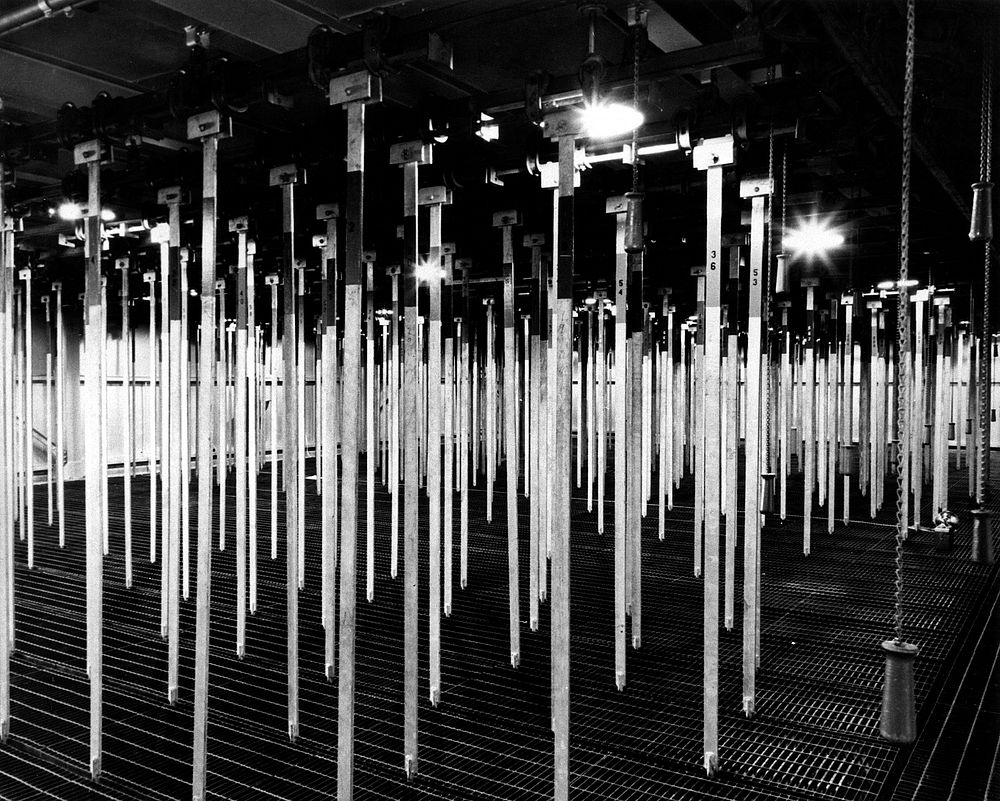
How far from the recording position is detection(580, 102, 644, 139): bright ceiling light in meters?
2.76

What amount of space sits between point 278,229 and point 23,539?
4631 millimetres

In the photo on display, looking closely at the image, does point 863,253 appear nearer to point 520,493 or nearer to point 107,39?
point 520,493

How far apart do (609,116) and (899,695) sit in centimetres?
251

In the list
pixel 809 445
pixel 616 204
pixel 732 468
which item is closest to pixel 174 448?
pixel 616 204

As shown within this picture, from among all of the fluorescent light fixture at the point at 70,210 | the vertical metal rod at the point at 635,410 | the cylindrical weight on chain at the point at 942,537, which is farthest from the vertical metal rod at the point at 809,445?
Answer: the fluorescent light fixture at the point at 70,210

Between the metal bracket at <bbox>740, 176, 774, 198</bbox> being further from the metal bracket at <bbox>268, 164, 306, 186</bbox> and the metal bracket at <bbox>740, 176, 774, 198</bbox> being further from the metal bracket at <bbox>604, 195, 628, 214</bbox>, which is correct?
the metal bracket at <bbox>268, 164, 306, 186</bbox>

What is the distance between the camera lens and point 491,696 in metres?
4.08

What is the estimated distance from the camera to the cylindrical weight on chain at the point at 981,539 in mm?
7031

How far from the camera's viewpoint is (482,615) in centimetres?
559

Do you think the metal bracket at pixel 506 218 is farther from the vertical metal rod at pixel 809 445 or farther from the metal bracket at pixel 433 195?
the vertical metal rod at pixel 809 445

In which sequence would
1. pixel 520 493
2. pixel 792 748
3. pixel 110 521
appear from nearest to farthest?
1. pixel 792 748
2. pixel 110 521
3. pixel 520 493

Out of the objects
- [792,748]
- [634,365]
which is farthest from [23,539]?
[792,748]

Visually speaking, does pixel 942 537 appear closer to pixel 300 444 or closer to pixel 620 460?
pixel 620 460

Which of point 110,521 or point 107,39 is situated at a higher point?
point 107,39
